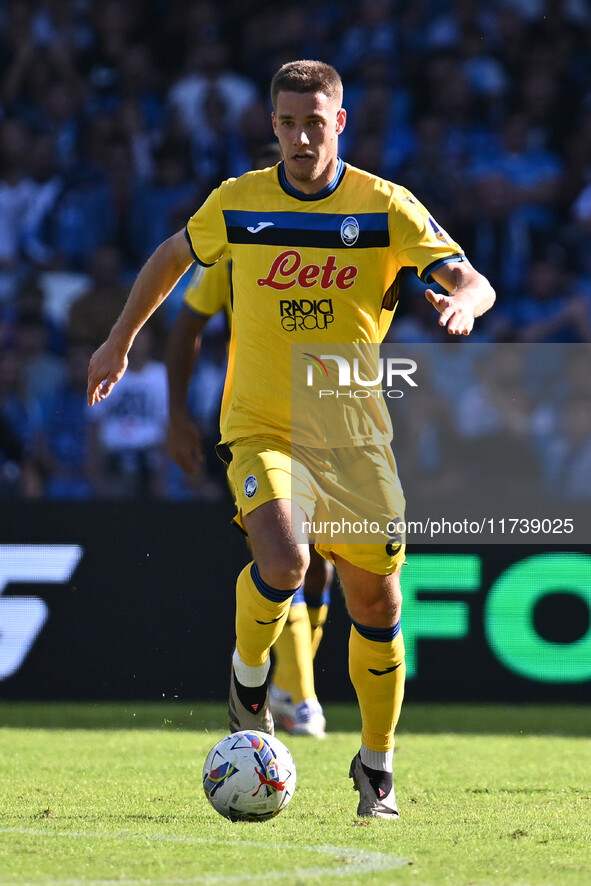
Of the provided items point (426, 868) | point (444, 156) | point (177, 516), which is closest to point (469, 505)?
point (177, 516)

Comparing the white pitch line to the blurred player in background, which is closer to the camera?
the white pitch line

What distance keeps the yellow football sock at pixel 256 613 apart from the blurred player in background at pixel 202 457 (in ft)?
5.93

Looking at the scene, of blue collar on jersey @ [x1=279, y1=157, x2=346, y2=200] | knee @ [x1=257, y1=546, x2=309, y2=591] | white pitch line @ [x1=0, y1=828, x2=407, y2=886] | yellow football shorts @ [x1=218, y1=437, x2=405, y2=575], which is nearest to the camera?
white pitch line @ [x1=0, y1=828, x2=407, y2=886]

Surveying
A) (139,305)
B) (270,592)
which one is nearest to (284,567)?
(270,592)

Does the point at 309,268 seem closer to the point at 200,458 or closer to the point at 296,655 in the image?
the point at 200,458

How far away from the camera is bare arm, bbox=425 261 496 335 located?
3.97 metres

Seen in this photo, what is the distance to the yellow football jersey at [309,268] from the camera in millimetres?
4480

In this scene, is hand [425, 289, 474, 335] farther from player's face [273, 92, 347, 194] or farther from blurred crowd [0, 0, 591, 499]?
blurred crowd [0, 0, 591, 499]

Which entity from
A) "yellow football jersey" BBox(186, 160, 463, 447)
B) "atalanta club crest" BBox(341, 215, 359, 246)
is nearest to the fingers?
"yellow football jersey" BBox(186, 160, 463, 447)

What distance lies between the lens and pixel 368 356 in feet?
15.0

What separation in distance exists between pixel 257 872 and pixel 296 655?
3.13 meters

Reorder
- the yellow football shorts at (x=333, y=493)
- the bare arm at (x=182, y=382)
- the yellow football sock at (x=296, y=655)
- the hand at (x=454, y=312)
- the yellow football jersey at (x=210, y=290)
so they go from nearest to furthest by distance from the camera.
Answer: the hand at (x=454, y=312), the yellow football shorts at (x=333, y=493), the yellow football jersey at (x=210, y=290), the bare arm at (x=182, y=382), the yellow football sock at (x=296, y=655)

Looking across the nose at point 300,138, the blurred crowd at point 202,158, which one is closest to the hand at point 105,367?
the nose at point 300,138

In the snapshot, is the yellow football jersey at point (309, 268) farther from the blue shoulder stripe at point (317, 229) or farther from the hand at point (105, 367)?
the hand at point (105, 367)
